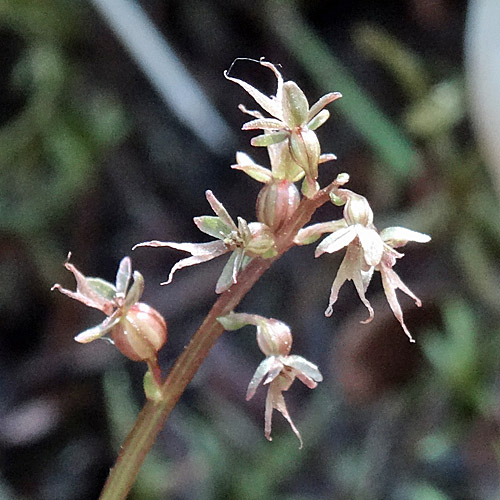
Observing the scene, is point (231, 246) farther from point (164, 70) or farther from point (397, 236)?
point (164, 70)

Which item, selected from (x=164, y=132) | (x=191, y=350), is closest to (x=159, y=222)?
(x=164, y=132)

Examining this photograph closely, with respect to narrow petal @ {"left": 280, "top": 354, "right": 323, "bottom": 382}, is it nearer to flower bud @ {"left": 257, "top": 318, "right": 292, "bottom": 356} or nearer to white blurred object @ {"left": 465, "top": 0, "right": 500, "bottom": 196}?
flower bud @ {"left": 257, "top": 318, "right": 292, "bottom": 356}

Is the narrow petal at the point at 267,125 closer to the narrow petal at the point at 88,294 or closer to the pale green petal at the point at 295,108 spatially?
the pale green petal at the point at 295,108

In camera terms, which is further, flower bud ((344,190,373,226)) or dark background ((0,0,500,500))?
dark background ((0,0,500,500))

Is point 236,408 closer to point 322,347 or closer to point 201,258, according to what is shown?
point 322,347

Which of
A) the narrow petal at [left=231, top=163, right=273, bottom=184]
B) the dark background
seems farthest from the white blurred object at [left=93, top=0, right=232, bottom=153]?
the narrow petal at [left=231, top=163, right=273, bottom=184]

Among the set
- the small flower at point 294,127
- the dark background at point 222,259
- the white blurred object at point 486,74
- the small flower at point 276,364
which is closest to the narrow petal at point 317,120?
the small flower at point 294,127
